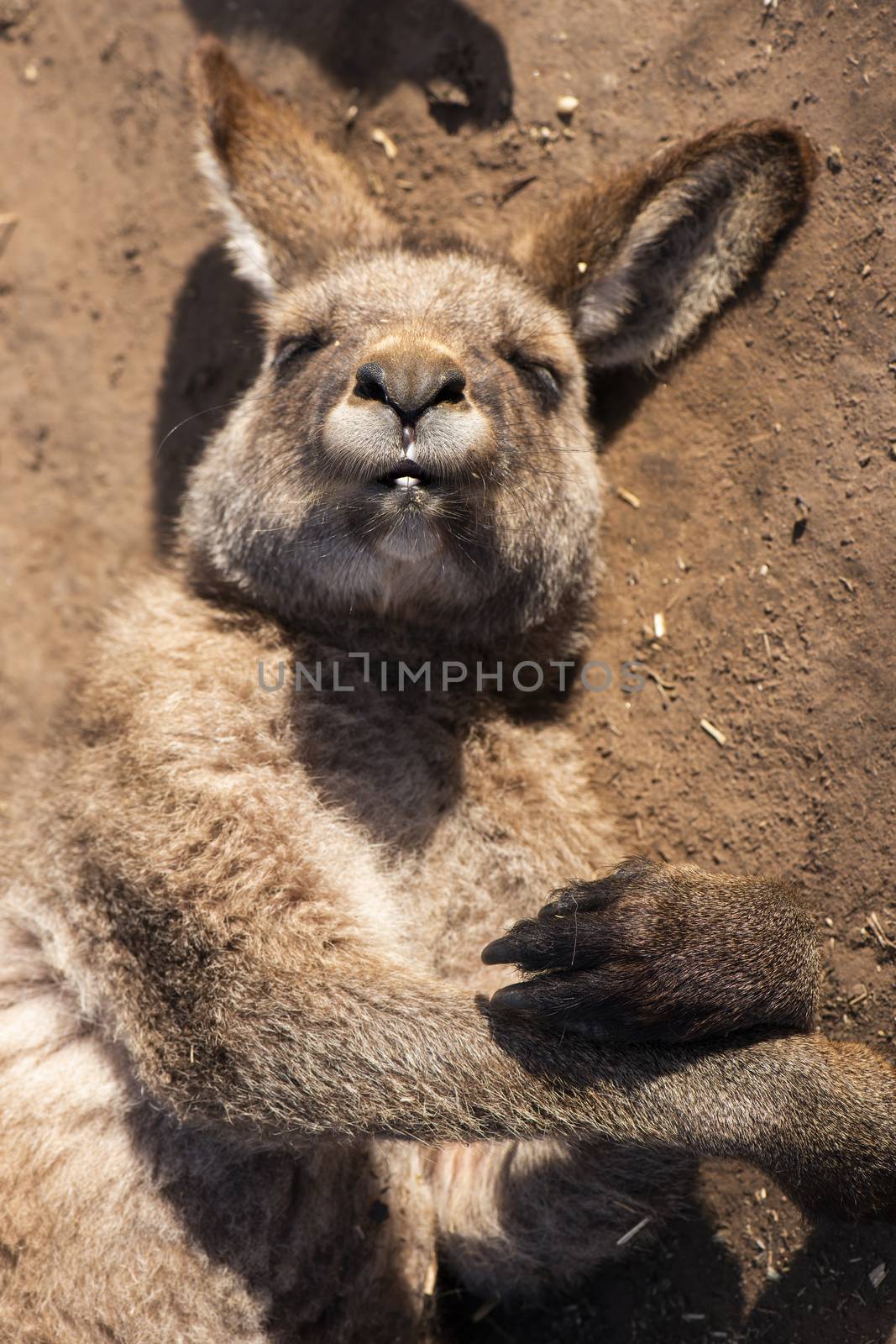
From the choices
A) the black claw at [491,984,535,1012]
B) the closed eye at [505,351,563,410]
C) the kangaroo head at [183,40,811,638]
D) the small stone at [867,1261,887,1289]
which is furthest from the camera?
the closed eye at [505,351,563,410]

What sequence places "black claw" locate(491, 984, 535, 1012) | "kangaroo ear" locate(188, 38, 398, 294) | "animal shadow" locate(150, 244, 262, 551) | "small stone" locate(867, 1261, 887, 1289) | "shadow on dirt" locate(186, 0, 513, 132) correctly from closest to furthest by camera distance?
"black claw" locate(491, 984, 535, 1012), "small stone" locate(867, 1261, 887, 1289), "kangaroo ear" locate(188, 38, 398, 294), "shadow on dirt" locate(186, 0, 513, 132), "animal shadow" locate(150, 244, 262, 551)

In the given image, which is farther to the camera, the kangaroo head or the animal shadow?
the animal shadow

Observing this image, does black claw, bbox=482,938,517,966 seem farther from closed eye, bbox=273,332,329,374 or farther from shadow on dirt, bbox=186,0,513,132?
shadow on dirt, bbox=186,0,513,132

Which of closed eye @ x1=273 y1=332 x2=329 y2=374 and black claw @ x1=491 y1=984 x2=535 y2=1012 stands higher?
closed eye @ x1=273 y1=332 x2=329 y2=374

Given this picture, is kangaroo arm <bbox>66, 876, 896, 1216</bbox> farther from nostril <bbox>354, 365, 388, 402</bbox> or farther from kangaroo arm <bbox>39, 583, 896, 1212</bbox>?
nostril <bbox>354, 365, 388, 402</bbox>

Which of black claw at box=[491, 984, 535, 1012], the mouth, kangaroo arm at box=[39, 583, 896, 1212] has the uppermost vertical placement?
the mouth

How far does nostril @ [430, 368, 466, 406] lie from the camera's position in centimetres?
325

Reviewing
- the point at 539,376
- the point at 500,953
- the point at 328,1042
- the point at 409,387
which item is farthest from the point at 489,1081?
the point at 539,376

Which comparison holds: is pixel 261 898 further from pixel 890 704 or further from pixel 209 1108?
pixel 890 704

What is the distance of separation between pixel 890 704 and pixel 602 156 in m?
2.73

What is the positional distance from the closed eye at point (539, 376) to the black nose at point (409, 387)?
0.86m

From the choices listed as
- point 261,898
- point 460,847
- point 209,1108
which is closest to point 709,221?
Answer: point 460,847

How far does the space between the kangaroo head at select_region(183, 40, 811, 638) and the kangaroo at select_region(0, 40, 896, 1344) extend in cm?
1

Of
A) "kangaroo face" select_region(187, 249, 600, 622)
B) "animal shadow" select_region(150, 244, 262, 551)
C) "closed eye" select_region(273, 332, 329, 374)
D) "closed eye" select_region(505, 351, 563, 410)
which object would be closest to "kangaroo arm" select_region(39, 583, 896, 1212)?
"kangaroo face" select_region(187, 249, 600, 622)
